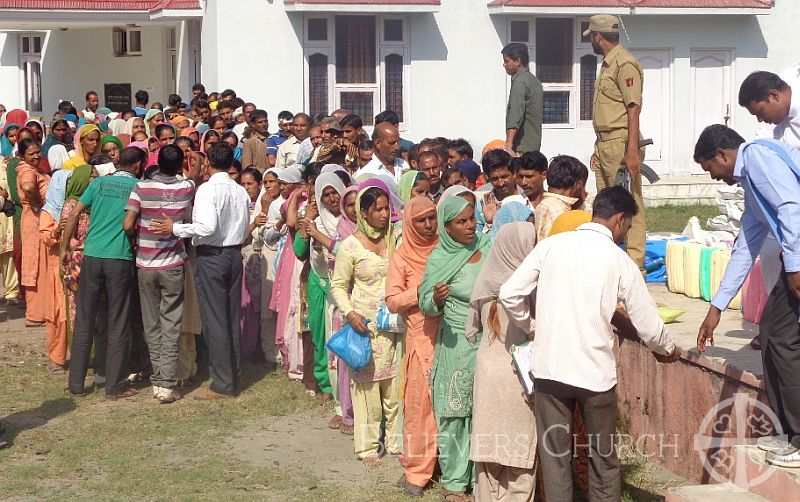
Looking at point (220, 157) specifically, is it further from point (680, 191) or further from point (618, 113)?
point (680, 191)

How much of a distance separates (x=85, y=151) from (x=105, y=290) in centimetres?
187

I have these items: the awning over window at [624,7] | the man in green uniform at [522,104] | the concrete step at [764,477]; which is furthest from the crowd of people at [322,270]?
the awning over window at [624,7]

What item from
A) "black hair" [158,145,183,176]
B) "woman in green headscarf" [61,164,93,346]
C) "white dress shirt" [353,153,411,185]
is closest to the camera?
"black hair" [158,145,183,176]

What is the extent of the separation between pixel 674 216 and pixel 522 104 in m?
6.99

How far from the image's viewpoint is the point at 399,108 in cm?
1766

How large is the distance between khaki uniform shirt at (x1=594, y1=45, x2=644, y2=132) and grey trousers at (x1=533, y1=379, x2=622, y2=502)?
402 centimetres

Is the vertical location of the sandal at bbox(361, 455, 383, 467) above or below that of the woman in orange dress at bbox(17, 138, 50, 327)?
below

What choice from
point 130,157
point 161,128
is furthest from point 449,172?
point 161,128

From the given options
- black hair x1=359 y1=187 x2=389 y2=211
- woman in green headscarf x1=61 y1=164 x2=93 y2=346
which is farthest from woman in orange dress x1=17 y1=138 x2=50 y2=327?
black hair x1=359 y1=187 x2=389 y2=211

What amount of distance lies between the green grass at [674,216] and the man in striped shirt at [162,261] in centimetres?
763

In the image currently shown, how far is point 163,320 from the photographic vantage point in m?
8.81

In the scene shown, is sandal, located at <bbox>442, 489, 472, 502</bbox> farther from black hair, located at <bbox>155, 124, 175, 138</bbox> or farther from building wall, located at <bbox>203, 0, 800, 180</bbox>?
building wall, located at <bbox>203, 0, 800, 180</bbox>

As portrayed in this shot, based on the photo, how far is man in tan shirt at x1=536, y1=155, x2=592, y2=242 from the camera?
6598 mm

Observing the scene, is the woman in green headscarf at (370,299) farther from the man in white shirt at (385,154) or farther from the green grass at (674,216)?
the green grass at (674,216)
